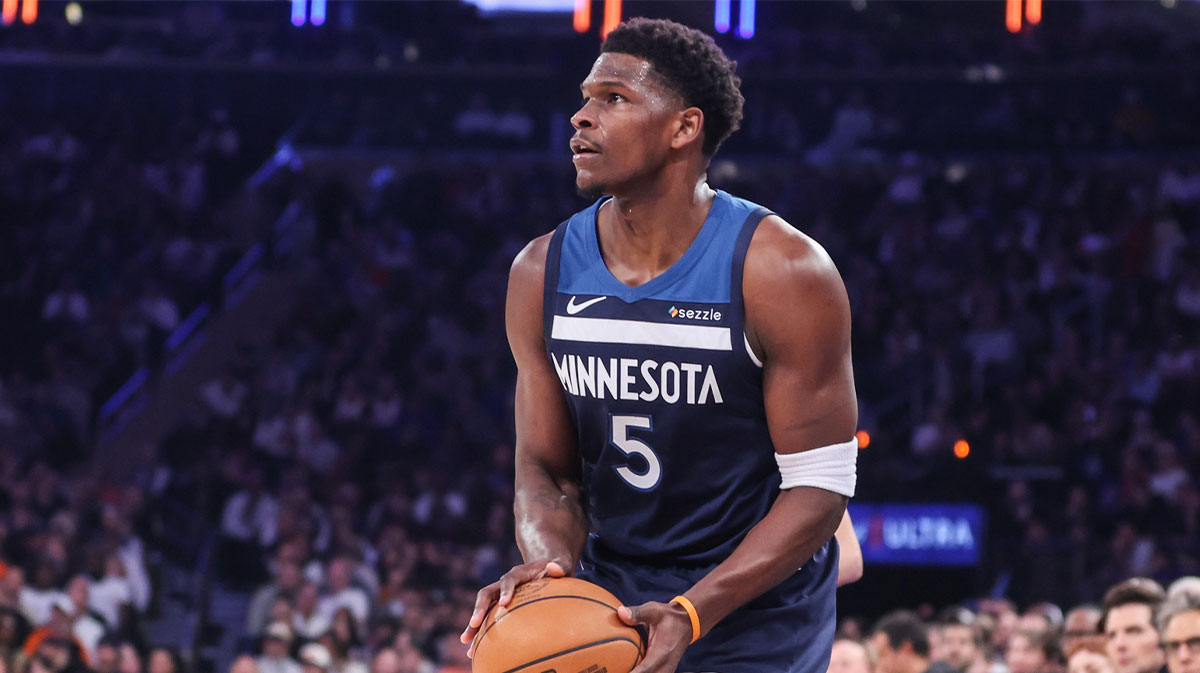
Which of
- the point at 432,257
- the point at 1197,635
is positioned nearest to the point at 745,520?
the point at 1197,635

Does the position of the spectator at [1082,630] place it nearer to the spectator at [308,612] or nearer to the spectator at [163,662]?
the spectator at [308,612]

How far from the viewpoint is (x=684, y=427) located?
300cm

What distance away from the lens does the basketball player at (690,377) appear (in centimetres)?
292

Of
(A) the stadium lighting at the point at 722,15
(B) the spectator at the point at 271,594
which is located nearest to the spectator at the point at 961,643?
(A) the stadium lighting at the point at 722,15

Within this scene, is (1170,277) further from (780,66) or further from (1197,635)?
(1197,635)

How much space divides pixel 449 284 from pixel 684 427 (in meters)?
12.8

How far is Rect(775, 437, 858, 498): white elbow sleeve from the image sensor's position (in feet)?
9.71

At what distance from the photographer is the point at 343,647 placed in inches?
396

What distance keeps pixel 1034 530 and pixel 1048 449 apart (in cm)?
107

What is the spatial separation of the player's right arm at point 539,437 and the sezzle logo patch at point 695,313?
13.5 inches

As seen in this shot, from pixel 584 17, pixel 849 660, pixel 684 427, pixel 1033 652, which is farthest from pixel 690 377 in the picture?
pixel 584 17

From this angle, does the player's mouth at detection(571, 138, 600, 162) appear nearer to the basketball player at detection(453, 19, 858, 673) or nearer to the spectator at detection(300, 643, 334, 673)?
the basketball player at detection(453, 19, 858, 673)

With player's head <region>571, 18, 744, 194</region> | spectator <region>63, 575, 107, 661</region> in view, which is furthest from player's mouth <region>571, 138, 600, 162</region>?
spectator <region>63, 575, 107, 661</region>

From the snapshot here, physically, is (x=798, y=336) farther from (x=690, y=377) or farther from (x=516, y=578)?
(x=516, y=578)
